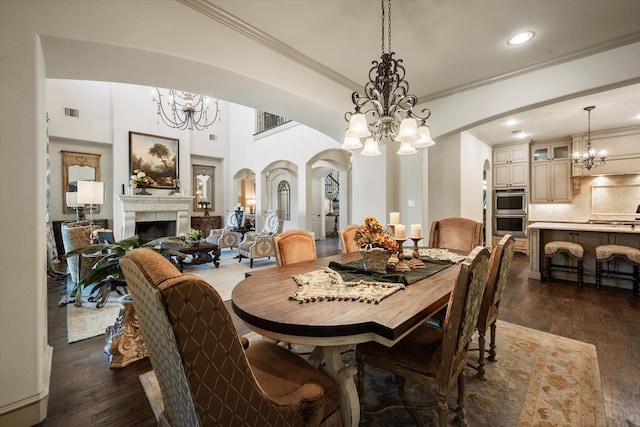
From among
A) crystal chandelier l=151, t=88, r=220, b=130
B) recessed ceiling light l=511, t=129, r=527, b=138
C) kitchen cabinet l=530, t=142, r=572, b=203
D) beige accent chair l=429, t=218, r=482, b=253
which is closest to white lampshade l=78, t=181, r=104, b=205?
crystal chandelier l=151, t=88, r=220, b=130

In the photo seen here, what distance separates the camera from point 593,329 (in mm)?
2688

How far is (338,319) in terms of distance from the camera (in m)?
1.11

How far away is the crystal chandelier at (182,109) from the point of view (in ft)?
16.9

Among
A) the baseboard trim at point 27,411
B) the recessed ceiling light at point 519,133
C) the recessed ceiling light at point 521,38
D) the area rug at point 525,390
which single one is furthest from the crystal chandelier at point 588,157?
the baseboard trim at point 27,411

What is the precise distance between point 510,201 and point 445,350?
21.7 feet

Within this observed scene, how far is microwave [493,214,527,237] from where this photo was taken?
20.9 feet

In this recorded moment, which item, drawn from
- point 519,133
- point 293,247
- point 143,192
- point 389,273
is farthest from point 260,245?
point 519,133

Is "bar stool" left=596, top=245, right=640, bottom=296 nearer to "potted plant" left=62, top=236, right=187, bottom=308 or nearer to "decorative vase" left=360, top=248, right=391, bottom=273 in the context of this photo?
"decorative vase" left=360, top=248, right=391, bottom=273

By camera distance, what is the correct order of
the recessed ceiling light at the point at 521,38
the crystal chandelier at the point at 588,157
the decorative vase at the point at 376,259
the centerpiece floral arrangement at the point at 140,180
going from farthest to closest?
1. the centerpiece floral arrangement at the point at 140,180
2. the crystal chandelier at the point at 588,157
3. the recessed ceiling light at the point at 521,38
4. the decorative vase at the point at 376,259

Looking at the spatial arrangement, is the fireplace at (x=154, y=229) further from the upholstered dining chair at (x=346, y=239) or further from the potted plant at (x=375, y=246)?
the potted plant at (x=375, y=246)

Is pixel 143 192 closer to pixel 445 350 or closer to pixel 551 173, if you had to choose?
pixel 445 350

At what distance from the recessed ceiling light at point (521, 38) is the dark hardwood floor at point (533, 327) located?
276cm

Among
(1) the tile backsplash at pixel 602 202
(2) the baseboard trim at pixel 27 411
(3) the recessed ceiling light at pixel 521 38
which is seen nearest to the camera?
(2) the baseboard trim at pixel 27 411

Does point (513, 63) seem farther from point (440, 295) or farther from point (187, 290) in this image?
point (187, 290)
